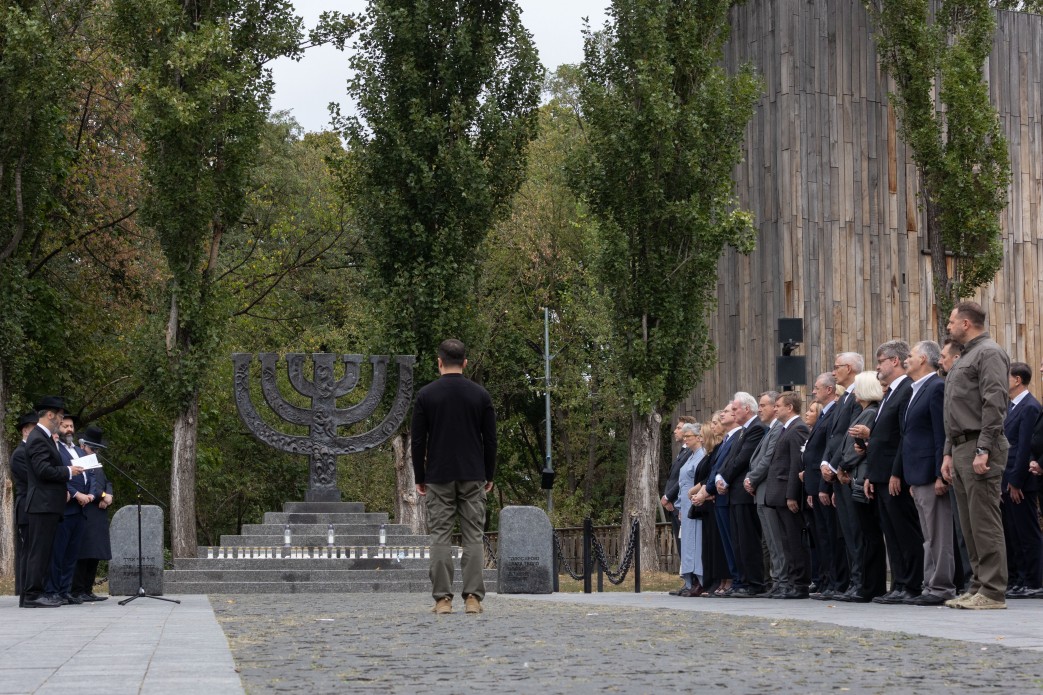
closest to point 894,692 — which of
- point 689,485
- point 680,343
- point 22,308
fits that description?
point 689,485

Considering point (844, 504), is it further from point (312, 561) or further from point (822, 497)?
point (312, 561)

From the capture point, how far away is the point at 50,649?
758cm

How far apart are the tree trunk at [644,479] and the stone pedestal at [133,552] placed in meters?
9.91

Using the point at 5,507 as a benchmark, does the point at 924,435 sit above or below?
above

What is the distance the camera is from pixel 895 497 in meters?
10.9

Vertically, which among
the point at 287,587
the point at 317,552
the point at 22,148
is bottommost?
the point at 287,587

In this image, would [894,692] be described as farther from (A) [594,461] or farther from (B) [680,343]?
(A) [594,461]

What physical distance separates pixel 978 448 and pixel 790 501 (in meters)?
2.79

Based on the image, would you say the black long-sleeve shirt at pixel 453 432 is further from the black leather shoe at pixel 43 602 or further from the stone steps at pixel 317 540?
the stone steps at pixel 317 540

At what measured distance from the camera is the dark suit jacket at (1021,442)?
11711 mm

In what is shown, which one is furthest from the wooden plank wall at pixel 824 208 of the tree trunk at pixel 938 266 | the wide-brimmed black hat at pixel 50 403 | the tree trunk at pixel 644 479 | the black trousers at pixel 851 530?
the wide-brimmed black hat at pixel 50 403

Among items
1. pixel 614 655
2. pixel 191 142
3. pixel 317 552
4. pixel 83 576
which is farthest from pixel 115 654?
pixel 191 142

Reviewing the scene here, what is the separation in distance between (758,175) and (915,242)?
281 centimetres

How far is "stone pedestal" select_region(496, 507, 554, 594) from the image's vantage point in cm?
1552
